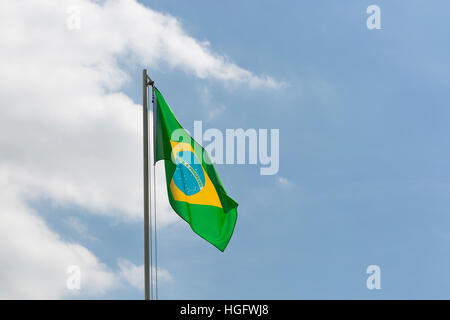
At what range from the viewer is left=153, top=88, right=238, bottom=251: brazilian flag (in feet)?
58.2

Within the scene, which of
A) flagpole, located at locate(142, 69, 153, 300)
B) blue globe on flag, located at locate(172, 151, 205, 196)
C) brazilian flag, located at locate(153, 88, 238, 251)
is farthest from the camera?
blue globe on flag, located at locate(172, 151, 205, 196)

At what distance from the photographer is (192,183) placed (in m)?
18.0

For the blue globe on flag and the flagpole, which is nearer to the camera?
the flagpole

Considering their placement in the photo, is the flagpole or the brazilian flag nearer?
the flagpole

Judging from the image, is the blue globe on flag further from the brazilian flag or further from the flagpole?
the flagpole

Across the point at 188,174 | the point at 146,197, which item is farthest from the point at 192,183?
the point at 146,197

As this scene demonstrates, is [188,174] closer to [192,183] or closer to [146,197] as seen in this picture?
[192,183]

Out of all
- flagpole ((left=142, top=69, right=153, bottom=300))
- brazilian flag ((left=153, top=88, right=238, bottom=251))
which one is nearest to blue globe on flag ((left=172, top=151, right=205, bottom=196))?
brazilian flag ((left=153, top=88, right=238, bottom=251))

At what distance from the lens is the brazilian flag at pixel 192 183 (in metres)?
17.7

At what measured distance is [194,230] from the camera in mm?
17906

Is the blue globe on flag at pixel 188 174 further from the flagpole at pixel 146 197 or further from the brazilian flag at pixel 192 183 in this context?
the flagpole at pixel 146 197

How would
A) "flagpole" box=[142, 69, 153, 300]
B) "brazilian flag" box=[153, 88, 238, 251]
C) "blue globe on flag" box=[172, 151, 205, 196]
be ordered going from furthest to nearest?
1. "blue globe on flag" box=[172, 151, 205, 196]
2. "brazilian flag" box=[153, 88, 238, 251]
3. "flagpole" box=[142, 69, 153, 300]
